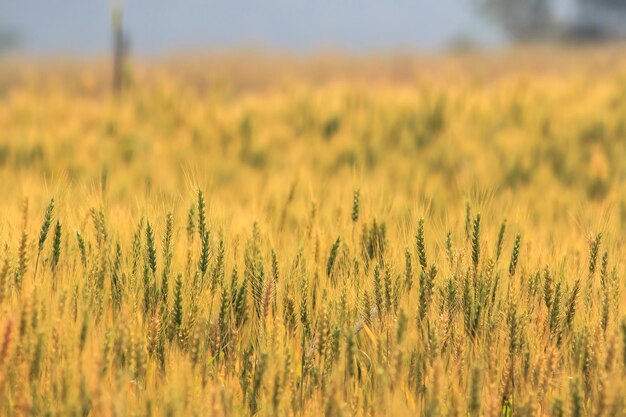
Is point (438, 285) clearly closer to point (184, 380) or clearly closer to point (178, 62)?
point (184, 380)

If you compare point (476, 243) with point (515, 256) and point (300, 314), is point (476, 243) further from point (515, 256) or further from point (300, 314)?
point (300, 314)

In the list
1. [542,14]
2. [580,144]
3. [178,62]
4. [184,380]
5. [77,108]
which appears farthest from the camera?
[542,14]

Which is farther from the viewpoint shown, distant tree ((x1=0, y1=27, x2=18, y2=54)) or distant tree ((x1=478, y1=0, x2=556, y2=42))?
distant tree ((x1=0, y1=27, x2=18, y2=54))

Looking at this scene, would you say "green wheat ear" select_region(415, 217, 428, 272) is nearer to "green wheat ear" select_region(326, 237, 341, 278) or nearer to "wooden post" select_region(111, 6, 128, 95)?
"green wheat ear" select_region(326, 237, 341, 278)

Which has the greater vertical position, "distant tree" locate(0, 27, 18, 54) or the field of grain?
the field of grain

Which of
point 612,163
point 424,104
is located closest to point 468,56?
point 424,104

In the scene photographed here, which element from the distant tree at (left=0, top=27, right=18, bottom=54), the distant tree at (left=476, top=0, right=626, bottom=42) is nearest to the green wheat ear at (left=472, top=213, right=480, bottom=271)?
the distant tree at (left=476, top=0, right=626, bottom=42)

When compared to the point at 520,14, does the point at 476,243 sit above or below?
below

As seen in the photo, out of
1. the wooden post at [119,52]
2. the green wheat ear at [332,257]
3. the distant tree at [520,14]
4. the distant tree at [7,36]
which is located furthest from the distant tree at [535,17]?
the distant tree at [7,36]

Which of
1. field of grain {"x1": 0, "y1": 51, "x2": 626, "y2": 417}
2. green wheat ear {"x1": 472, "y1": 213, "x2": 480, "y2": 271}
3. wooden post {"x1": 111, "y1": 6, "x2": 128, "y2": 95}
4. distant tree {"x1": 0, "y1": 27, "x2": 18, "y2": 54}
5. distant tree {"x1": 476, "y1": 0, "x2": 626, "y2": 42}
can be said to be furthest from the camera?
distant tree {"x1": 0, "y1": 27, "x2": 18, "y2": 54}

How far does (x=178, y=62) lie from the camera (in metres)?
10.7

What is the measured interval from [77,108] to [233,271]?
4652 mm

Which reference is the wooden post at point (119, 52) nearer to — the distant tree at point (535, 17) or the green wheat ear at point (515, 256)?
the green wheat ear at point (515, 256)

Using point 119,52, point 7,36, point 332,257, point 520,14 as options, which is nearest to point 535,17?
point 520,14
